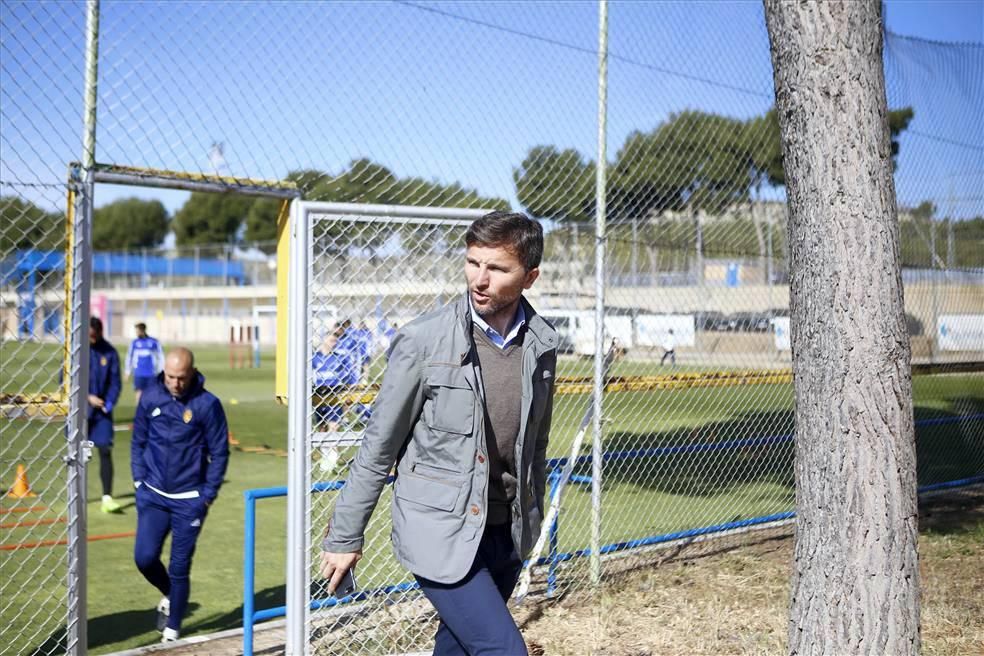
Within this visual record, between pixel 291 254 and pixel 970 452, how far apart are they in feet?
29.5

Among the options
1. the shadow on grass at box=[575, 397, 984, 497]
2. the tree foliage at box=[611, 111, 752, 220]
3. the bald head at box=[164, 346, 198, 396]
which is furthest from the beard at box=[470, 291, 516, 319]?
the shadow on grass at box=[575, 397, 984, 497]

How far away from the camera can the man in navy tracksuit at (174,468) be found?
19.3 ft

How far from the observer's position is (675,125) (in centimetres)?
718

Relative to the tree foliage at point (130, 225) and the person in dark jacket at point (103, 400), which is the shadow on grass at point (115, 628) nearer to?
the person in dark jacket at point (103, 400)

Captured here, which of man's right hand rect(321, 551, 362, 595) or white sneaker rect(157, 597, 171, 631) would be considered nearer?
man's right hand rect(321, 551, 362, 595)

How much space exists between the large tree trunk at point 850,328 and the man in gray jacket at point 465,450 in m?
0.97

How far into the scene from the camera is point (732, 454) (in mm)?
7953

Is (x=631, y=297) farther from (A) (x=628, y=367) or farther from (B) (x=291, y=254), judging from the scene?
(B) (x=291, y=254)

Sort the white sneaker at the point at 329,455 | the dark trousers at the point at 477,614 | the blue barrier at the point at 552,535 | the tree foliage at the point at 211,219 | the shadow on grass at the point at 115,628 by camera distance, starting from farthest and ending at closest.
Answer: the tree foliage at the point at 211,219 → the shadow on grass at the point at 115,628 → the blue barrier at the point at 552,535 → the white sneaker at the point at 329,455 → the dark trousers at the point at 477,614

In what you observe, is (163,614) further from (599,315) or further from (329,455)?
(599,315)

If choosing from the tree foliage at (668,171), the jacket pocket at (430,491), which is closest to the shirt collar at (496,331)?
the jacket pocket at (430,491)

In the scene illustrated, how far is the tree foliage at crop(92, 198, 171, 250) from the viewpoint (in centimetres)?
10719

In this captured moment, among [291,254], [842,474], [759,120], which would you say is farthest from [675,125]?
[842,474]

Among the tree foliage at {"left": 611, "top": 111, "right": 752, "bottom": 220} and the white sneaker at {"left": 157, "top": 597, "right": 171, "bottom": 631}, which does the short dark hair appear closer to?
the tree foliage at {"left": 611, "top": 111, "right": 752, "bottom": 220}
